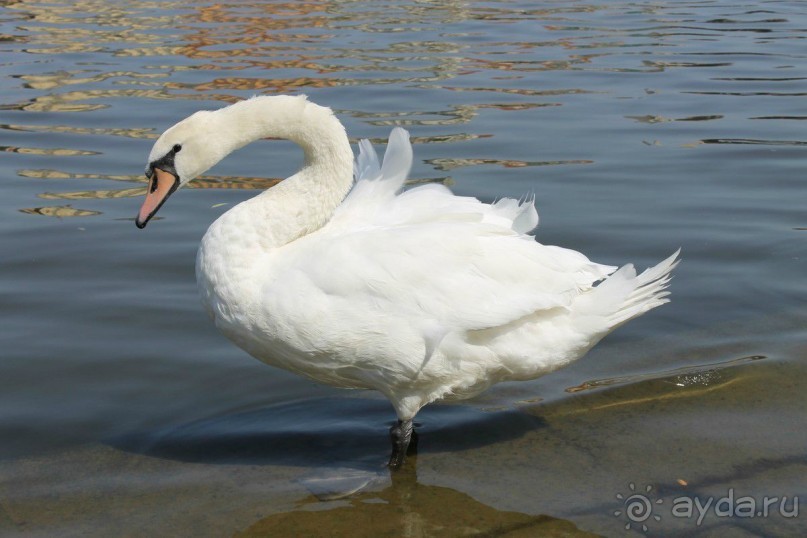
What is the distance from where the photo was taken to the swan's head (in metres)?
4.83

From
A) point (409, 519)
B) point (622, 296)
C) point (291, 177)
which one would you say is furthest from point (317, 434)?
point (622, 296)

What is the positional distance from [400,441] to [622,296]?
43.2 inches

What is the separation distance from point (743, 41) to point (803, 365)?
895 centimetres

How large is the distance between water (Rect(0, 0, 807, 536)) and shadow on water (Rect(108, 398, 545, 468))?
2cm

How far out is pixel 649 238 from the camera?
7.41m

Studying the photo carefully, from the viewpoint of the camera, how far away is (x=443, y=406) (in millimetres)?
5602

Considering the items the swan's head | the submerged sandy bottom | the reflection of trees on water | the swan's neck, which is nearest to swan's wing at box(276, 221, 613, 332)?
the swan's neck

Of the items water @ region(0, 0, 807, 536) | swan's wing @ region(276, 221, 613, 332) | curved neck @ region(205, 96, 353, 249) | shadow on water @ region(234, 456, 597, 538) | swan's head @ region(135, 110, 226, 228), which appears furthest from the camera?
curved neck @ region(205, 96, 353, 249)

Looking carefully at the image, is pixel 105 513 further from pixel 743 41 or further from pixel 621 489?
pixel 743 41

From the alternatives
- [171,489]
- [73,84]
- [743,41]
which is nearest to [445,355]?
[171,489]

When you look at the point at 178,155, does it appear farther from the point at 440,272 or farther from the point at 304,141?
the point at 440,272

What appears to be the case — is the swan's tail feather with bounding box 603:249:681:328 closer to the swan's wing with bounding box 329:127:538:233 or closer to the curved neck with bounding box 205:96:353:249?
the swan's wing with bounding box 329:127:538:233

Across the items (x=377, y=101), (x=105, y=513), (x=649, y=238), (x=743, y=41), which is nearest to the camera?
(x=105, y=513)

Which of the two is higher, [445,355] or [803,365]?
[445,355]
